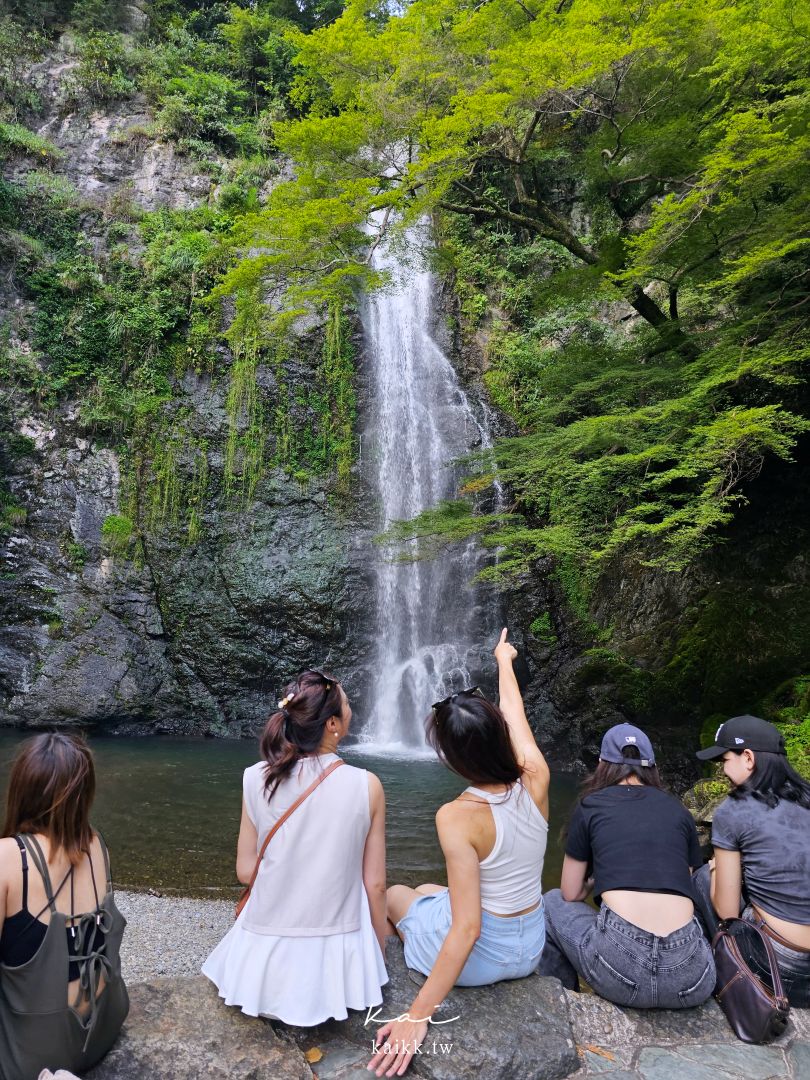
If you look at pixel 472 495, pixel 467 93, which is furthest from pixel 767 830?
pixel 472 495

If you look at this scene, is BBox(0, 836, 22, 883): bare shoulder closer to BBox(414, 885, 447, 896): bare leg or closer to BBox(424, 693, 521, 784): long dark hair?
BBox(424, 693, 521, 784): long dark hair

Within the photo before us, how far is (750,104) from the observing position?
20.2 ft

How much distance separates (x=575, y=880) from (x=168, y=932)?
2.93 metres

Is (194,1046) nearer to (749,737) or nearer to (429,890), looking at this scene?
(429,890)

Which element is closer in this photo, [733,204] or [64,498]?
[733,204]

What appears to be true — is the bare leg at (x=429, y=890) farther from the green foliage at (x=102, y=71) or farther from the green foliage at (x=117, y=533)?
the green foliage at (x=102, y=71)

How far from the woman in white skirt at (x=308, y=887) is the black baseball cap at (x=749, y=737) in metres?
1.42

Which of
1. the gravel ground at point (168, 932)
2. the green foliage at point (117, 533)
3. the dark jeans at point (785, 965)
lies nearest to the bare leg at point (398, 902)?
the dark jeans at point (785, 965)

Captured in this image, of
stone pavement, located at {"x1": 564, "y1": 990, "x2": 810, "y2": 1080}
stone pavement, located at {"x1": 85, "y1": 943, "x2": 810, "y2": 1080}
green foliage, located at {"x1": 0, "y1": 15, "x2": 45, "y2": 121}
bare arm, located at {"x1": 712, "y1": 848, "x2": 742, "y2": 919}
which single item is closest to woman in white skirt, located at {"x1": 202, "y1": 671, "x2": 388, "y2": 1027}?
stone pavement, located at {"x1": 85, "y1": 943, "x2": 810, "y2": 1080}

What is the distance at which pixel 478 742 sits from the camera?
1.95 meters

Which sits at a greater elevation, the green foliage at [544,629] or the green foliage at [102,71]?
the green foliage at [102,71]

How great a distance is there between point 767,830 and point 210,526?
11.5 m

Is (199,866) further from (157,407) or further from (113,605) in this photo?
(157,407)

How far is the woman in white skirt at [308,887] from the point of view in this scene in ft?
6.22
